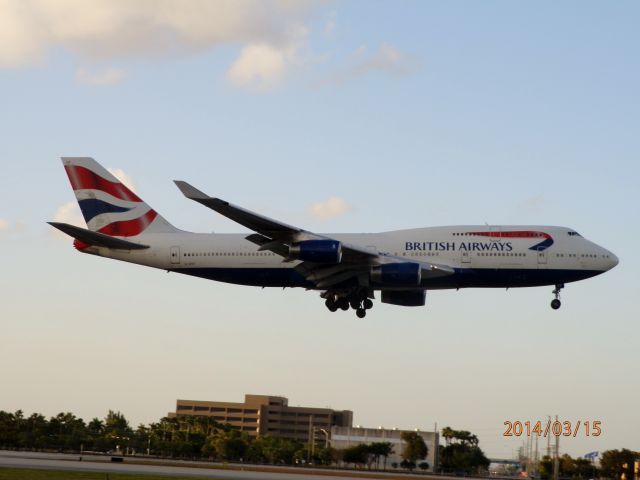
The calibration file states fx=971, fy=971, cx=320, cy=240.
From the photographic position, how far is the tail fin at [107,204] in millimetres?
66062

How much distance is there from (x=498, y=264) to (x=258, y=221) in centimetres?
1477

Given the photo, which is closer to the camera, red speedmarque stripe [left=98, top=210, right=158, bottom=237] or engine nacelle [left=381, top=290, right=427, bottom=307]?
engine nacelle [left=381, top=290, right=427, bottom=307]

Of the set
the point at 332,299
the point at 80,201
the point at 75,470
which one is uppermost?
the point at 80,201

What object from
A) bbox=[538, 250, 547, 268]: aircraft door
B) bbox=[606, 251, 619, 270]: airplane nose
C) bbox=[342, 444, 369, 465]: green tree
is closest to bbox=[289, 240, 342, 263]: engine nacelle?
bbox=[538, 250, 547, 268]: aircraft door

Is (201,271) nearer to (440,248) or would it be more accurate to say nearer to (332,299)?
(332,299)

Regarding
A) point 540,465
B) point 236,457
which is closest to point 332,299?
point 236,457

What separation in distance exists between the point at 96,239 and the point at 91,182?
783cm

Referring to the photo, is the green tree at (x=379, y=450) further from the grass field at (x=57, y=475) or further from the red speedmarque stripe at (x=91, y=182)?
the grass field at (x=57, y=475)

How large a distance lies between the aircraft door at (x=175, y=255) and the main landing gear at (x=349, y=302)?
32.4 ft

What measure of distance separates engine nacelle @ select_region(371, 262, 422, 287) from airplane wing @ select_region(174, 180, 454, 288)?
0.76m

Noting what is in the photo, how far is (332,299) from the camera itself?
61969 millimetres

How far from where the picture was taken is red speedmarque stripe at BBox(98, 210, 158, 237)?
216ft

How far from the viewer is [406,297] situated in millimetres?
62094

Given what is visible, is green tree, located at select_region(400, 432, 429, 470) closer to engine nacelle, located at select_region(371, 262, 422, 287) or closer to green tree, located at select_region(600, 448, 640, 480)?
green tree, located at select_region(600, 448, 640, 480)
